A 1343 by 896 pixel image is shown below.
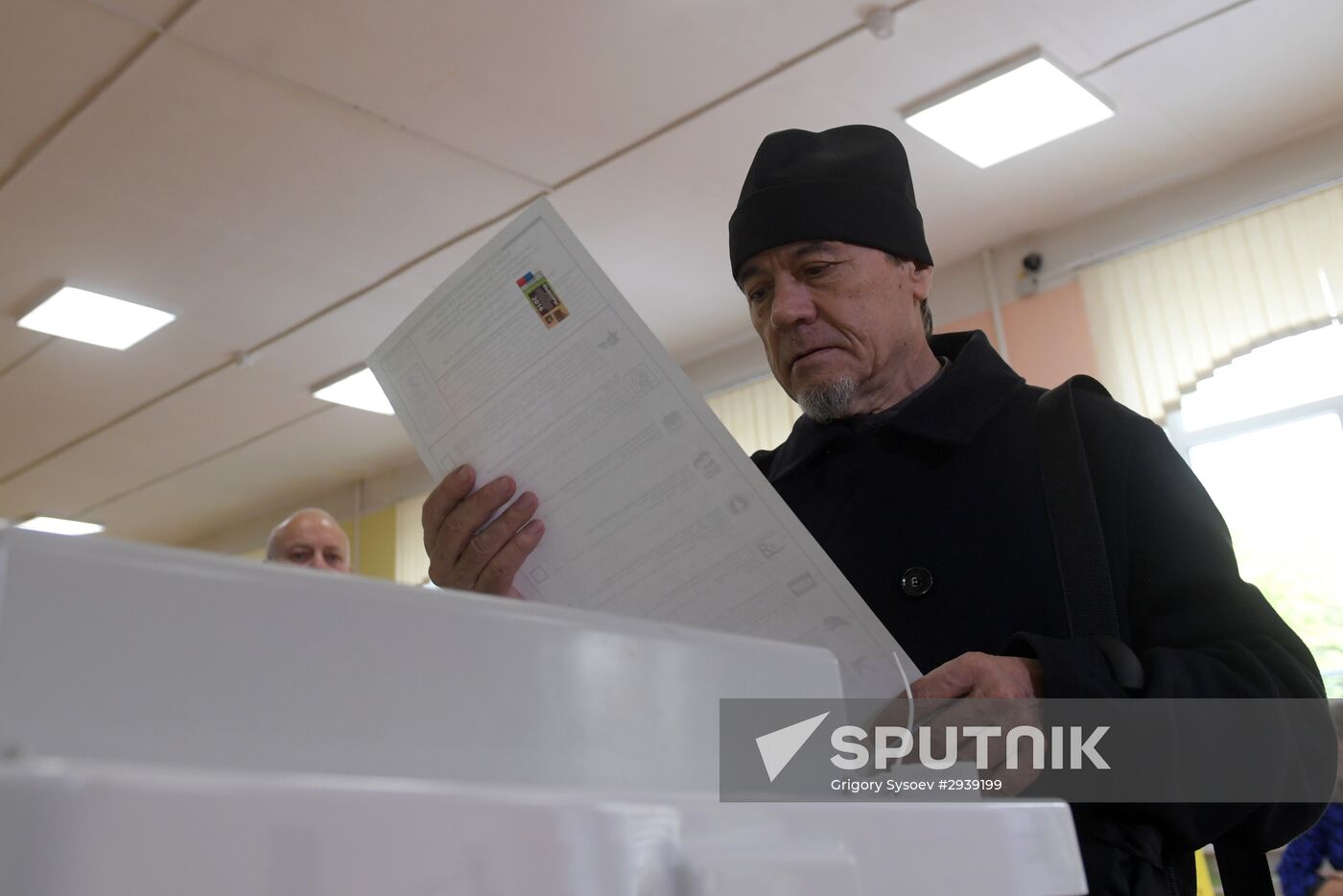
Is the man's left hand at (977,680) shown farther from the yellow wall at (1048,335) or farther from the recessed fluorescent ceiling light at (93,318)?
the recessed fluorescent ceiling light at (93,318)

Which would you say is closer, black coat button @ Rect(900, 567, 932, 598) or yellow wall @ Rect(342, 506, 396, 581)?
black coat button @ Rect(900, 567, 932, 598)

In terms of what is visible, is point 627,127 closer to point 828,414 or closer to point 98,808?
point 828,414

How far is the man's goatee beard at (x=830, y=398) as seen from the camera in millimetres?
Result: 1207

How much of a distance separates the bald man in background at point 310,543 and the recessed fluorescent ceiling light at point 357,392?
3.65 ft

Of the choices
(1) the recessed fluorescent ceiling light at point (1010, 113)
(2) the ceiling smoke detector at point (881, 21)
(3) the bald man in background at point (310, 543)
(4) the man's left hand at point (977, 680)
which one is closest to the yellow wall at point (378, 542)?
(3) the bald man in background at point (310, 543)

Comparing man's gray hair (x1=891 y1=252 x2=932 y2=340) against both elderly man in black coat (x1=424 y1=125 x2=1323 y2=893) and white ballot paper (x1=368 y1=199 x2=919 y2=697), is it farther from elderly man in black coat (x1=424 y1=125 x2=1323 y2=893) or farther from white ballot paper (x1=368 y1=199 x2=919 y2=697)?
white ballot paper (x1=368 y1=199 x2=919 y2=697)

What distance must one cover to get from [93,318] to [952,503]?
13.4 feet

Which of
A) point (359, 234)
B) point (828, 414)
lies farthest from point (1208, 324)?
point (828, 414)

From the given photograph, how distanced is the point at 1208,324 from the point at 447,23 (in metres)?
2.63

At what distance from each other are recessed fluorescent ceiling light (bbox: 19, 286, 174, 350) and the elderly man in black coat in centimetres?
366


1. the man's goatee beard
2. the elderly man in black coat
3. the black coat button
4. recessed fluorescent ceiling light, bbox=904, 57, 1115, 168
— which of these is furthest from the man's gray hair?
recessed fluorescent ceiling light, bbox=904, 57, 1115, 168

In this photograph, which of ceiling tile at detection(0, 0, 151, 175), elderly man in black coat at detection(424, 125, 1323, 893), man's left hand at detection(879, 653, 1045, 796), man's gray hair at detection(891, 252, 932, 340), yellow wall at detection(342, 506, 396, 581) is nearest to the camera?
man's left hand at detection(879, 653, 1045, 796)

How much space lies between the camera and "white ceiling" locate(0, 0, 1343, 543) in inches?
119

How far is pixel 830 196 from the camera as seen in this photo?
1.24 metres
